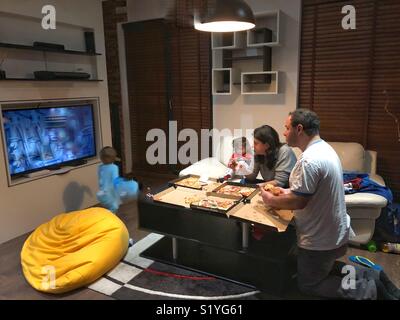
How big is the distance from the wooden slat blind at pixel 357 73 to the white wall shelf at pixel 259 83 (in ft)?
1.01

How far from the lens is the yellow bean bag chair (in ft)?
7.14

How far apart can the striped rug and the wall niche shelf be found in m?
2.22

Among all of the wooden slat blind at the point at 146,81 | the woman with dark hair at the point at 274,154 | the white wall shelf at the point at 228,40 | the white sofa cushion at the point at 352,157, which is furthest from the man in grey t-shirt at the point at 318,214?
the wooden slat blind at the point at 146,81

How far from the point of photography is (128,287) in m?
2.23

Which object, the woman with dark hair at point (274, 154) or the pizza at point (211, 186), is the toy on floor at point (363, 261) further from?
the pizza at point (211, 186)

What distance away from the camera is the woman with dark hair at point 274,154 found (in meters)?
2.40

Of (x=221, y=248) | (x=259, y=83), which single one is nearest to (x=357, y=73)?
(x=259, y=83)

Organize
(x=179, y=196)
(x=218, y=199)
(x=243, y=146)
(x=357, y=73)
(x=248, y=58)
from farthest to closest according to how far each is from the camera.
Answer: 1. (x=248, y=58)
2. (x=357, y=73)
3. (x=243, y=146)
4. (x=179, y=196)
5. (x=218, y=199)

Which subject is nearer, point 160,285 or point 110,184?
point 160,285

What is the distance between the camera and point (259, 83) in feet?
12.5

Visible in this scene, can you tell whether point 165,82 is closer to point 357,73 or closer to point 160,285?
point 357,73

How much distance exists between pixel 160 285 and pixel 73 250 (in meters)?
0.69

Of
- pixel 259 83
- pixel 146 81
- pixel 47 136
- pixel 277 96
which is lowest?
pixel 47 136
